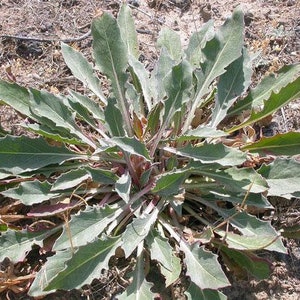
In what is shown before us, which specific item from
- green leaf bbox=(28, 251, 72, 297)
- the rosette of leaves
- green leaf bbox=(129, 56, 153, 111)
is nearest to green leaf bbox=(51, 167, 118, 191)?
the rosette of leaves

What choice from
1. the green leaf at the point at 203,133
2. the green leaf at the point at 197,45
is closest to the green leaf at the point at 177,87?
the green leaf at the point at 203,133

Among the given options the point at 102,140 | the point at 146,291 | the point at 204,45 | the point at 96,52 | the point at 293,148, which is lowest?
the point at 146,291

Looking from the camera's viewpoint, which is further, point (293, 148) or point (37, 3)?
point (37, 3)

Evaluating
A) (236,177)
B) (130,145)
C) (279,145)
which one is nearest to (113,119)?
(130,145)

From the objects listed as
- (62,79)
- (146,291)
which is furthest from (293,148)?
(62,79)

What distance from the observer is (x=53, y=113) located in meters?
2.75

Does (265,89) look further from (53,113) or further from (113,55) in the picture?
(53,113)

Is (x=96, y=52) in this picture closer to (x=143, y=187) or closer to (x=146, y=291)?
(x=143, y=187)

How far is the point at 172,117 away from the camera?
9.17 ft

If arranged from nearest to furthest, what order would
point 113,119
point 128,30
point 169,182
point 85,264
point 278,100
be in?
point 85,264 → point 169,182 → point 113,119 → point 278,100 → point 128,30

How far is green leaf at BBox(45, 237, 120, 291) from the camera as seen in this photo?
7.59ft

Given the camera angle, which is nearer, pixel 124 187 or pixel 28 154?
pixel 124 187

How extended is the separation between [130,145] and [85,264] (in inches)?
21.9

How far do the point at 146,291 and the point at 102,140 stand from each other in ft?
2.64
